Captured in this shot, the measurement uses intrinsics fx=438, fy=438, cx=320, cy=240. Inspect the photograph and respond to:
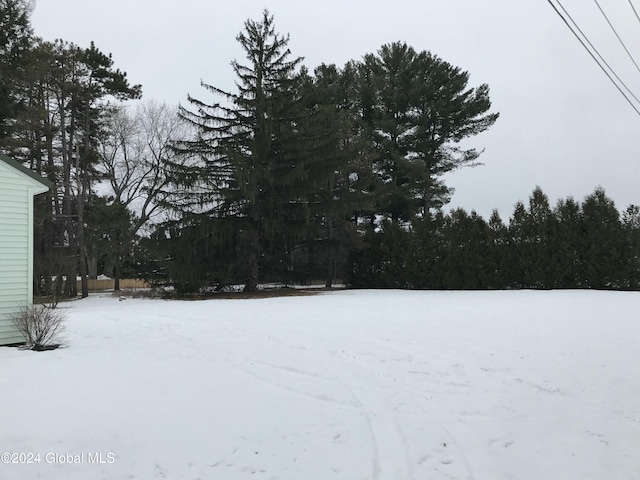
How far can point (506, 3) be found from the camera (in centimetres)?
725

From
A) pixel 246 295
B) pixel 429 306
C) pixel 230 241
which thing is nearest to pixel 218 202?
pixel 230 241

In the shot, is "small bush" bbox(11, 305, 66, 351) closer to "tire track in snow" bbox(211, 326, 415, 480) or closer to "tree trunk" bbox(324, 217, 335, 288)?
"tire track in snow" bbox(211, 326, 415, 480)

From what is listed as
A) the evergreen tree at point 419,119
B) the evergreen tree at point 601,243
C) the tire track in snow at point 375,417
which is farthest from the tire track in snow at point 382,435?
the evergreen tree at point 419,119

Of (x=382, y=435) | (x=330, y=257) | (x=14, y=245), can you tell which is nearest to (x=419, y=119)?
(x=330, y=257)

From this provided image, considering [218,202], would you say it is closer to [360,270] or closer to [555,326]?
[360,270]

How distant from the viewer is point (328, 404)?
4.65 metres

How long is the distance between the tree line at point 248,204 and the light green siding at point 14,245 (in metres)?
9.58

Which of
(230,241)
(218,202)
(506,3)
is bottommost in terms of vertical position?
(230,241)

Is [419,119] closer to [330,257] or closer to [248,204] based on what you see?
[330,257]

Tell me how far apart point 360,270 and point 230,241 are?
22.2ft

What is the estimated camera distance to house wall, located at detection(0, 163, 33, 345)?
7555 mm

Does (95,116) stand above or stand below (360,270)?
above

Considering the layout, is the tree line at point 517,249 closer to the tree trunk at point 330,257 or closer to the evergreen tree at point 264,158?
the tree trunk at point 330,257

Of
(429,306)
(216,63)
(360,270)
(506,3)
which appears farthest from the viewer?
(216,63)
